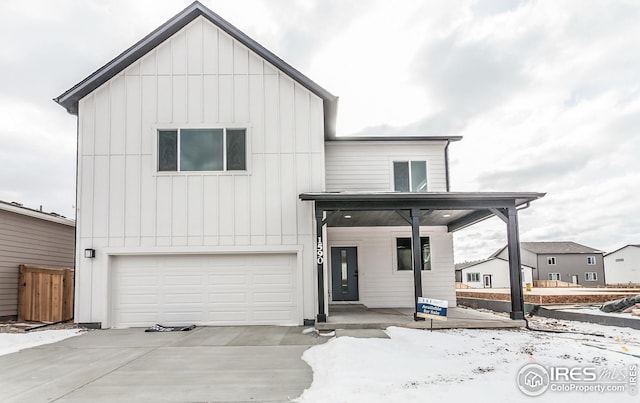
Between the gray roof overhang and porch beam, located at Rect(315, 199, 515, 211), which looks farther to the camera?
porch beam, located at Rect(315, 199, 515, 211)

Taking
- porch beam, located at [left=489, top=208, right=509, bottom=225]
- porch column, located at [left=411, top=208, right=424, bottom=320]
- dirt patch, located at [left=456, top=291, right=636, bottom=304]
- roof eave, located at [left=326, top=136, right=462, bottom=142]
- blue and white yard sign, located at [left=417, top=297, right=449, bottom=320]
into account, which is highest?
roof eave, located at [left=326, top=136, right=462, bottom=142]

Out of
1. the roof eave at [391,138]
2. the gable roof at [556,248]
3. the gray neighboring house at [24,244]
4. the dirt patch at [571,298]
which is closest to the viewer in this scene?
the gray neighboring house at [24,244]

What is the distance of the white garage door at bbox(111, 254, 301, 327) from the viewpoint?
32.7ft

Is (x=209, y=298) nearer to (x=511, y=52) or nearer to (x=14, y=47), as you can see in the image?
(x=14, y=47)

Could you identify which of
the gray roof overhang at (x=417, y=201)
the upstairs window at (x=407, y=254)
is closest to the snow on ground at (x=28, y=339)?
the gray roof overhang at (x=417, y=201)

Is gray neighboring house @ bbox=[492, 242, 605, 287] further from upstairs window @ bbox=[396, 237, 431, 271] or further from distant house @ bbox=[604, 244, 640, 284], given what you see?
upstairs window @ bbox=[396, 237, 431, 271]

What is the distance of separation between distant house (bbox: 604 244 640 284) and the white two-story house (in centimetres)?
4015

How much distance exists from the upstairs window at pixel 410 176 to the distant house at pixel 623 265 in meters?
38.4

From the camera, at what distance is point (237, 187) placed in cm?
1009

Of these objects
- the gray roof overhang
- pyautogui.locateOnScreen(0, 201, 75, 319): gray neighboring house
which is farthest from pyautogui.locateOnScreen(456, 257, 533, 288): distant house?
pyautogui.locateOnScreen(0, 201, 75, 319): gray neighboring house

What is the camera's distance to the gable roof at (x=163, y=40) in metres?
10.1

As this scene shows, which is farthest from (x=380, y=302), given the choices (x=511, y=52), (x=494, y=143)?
(x=494, y=143)

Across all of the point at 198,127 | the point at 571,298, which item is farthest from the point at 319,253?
the point at 571,298

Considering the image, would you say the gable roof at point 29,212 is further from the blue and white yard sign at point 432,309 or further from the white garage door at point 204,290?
the blue and white yard sign at point 432,309
